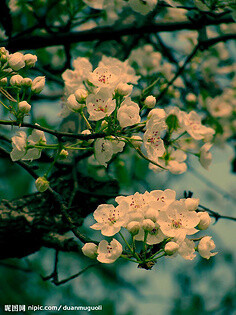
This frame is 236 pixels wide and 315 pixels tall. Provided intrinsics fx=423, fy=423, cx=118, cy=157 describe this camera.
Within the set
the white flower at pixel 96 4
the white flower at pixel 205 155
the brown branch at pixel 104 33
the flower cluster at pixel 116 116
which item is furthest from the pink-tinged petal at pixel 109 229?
the white flower at pixel 96 4

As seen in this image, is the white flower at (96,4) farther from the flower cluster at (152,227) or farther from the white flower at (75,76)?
the flower cluster at (152,227)

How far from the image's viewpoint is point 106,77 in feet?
5.60

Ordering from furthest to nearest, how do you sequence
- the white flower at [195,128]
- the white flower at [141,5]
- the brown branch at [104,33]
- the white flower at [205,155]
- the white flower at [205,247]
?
the brown branch at [104,33]
the white flower at [141,5]
the white flower at [205,155]
the white flower at [195,128]
the white flower at [205,247]

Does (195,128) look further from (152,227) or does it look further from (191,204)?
(152,227)

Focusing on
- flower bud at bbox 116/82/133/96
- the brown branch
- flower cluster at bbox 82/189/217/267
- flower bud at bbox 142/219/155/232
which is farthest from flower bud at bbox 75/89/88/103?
the brown branch

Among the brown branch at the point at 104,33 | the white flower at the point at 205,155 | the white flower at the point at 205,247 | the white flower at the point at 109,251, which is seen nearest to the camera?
the white flower at the point at 109,251

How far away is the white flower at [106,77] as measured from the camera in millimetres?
Result: 1648

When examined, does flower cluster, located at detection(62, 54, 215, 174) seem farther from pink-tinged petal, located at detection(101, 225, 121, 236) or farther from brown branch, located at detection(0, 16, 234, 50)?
brown branch, located at detection(0, 16, 234, 50)

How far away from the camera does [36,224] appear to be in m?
2.22

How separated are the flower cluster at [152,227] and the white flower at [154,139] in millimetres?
188

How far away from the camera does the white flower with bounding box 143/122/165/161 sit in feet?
5.24

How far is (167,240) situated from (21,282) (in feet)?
15.7

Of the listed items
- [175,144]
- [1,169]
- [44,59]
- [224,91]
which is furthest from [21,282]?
[175,144]

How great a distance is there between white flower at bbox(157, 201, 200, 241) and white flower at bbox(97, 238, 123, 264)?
0.17 meters
